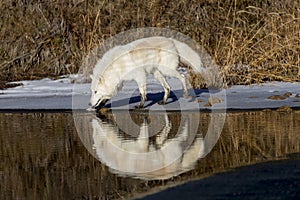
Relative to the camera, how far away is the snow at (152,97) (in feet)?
38.0

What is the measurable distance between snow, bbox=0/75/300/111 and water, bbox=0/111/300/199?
895 mm

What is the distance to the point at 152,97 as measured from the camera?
516 inches

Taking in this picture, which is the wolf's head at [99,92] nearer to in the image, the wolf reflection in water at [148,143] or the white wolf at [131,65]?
the white wolf at [131,65]

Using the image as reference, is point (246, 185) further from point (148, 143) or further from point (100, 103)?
point (100, 103)

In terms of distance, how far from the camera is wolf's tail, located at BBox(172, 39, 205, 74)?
13.1 metres

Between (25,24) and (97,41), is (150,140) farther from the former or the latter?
(25,24)

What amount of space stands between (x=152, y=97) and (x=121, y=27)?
4.44 m

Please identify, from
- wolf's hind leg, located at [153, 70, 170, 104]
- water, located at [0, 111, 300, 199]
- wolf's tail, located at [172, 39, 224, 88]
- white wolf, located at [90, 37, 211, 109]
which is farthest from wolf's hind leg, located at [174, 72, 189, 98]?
water, located at [0, 111, 300, 199]

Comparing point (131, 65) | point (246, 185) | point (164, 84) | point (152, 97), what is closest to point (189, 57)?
point (152, 97)

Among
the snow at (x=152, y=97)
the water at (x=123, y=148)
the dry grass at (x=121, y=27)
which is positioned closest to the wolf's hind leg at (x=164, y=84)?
the snow at (x=152, y=97)

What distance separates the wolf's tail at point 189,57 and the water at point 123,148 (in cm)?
237

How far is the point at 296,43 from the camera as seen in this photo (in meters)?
14.5

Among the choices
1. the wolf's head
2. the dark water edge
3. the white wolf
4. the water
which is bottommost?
the water

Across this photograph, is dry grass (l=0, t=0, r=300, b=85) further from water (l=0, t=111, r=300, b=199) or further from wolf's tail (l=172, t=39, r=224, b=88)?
water (l=0, t=111, r=300, b=199)
